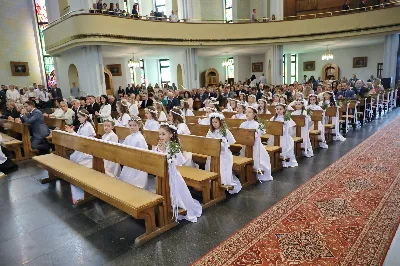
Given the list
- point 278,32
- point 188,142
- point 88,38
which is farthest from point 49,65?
point 188,142

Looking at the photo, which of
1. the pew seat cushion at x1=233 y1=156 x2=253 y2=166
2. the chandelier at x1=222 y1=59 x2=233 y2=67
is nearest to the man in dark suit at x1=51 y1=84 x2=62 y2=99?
the chandelier at x1=222 y1=59 x2=233 y2=67

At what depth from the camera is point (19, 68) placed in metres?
17.4

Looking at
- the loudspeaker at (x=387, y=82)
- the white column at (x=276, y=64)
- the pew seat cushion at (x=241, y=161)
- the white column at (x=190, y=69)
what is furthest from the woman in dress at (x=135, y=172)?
the loudspeaker at (x=387, y=82)

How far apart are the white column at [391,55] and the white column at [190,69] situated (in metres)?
10.5

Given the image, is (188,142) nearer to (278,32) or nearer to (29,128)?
(29,128)

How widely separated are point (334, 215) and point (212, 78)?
65.0 feet

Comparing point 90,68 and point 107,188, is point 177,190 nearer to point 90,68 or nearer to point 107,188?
point 107,188

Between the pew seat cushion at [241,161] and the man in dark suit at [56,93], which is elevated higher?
the man in dark suit at [56,93]

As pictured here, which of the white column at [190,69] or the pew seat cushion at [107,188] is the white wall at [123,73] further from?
the pew seat cushion at [107,188]

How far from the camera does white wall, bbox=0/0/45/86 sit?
16.9m

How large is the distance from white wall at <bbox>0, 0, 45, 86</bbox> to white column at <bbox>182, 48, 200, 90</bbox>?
30.1 ft

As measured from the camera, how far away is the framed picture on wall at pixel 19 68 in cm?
1706

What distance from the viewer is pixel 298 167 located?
5.89 meters

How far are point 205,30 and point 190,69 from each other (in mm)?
2321
